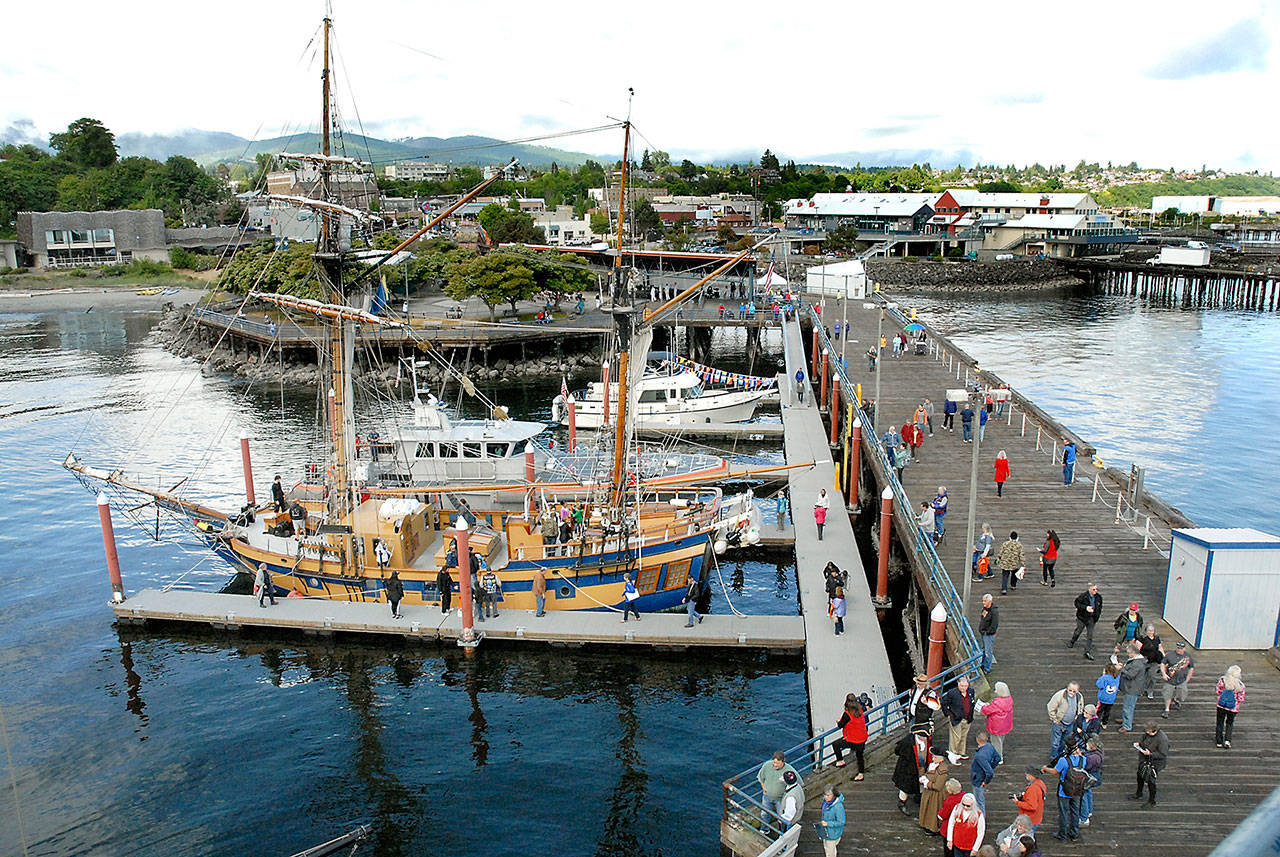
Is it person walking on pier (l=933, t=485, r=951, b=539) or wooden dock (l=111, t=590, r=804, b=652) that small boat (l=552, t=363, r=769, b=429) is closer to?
wooden dock (l=111, t=590, r=804, b=652)

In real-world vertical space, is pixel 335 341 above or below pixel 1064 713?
above

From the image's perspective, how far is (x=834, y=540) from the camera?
106 ft

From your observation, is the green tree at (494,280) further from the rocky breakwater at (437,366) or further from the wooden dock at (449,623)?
the wooden dock at (449,623)

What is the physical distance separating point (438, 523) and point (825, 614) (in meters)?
14.1

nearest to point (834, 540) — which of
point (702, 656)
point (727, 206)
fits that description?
point (702, 656)

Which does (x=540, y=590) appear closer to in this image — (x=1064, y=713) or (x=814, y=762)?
(x=814, y=762)

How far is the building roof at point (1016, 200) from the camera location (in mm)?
159188

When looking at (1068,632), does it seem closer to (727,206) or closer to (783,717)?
(783,717)

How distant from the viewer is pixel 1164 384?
6494 centimetres

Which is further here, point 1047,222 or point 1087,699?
point 1047,222

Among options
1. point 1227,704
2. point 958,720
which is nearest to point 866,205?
point 1227,704

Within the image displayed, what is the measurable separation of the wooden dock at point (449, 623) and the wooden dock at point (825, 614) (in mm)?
1368

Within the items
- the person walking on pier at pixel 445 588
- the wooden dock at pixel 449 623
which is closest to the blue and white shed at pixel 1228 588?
the wooden dock at pixel 449 623

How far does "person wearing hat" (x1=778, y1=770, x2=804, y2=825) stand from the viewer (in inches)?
577
